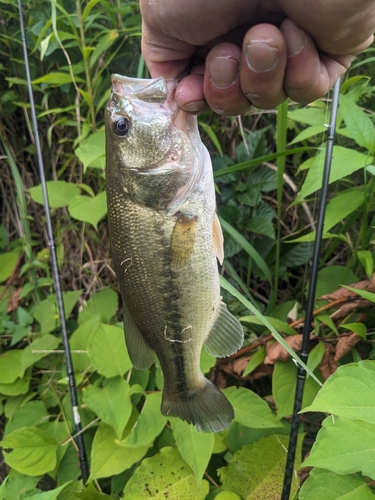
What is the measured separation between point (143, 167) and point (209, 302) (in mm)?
458

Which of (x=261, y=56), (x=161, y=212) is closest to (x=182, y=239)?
(x=161, y=212)

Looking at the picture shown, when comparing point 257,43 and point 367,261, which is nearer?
point 257,43

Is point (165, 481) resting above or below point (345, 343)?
below

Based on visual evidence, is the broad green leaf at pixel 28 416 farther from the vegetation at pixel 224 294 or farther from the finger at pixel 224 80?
the finger at pixel 224 80

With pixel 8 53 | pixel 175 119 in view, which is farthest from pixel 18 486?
pixel 8 53

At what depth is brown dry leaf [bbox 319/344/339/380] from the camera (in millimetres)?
1451

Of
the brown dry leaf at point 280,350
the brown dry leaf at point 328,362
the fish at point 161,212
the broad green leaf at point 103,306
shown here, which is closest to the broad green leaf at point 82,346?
the broad green leaf at point 103,306

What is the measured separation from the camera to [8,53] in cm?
233

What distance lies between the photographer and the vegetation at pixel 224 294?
130 centimetres

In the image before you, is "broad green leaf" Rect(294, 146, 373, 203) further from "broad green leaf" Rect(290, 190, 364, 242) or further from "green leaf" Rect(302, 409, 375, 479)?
"green leaf" Rect(302, 409, 375, 479)

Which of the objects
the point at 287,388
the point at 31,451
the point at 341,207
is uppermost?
the point at 341,207

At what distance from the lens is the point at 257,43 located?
2.58ft

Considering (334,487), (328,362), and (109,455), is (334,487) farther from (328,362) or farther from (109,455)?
(109,455)

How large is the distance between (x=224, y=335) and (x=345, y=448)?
468mm
